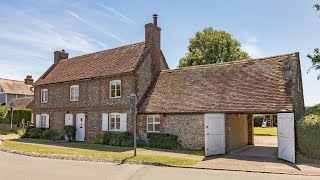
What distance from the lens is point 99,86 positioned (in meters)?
26.1

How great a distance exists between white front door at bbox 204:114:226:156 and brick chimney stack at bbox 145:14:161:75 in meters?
9.07

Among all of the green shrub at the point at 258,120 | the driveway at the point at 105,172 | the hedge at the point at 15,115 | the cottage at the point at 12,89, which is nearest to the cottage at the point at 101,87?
the driveway at the point at 105,172

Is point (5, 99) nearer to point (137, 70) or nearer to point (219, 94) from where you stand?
point (137, 70)

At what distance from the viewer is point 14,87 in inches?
2234

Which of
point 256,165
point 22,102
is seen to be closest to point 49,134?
point 256,165

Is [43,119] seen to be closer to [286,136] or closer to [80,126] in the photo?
[80,126]

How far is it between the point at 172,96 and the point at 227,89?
4.27m

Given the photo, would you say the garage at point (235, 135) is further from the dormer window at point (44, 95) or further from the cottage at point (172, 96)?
the dormer window at point (44, 95)

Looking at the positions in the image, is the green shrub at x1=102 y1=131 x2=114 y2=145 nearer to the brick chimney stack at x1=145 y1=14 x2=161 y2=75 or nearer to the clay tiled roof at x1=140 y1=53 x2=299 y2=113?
the clay tiled roof at x1=140 y1=53 x2=299 y2=113

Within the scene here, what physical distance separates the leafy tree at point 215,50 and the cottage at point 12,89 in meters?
31.9

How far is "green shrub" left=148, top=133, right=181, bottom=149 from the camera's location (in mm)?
20906

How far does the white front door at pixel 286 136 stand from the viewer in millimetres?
15716

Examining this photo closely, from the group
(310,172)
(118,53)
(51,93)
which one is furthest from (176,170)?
(51,93)

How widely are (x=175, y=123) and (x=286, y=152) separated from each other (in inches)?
306
